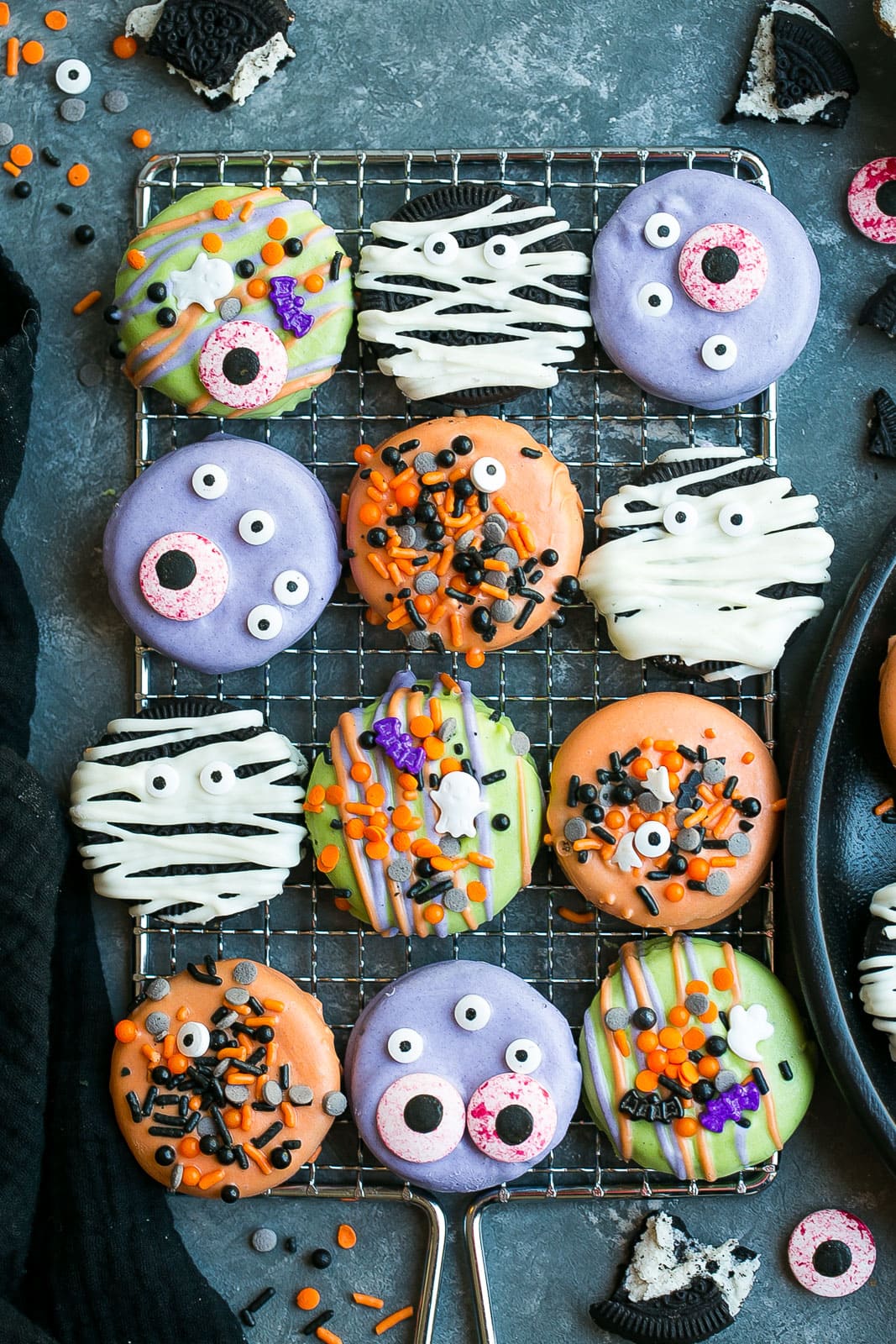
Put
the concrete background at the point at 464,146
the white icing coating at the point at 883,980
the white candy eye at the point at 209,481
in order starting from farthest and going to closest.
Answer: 1. the concrete background at the point at 464,146
2. the white candy eye at the point at 209,481
3. the white icing coating at the point at 883,980

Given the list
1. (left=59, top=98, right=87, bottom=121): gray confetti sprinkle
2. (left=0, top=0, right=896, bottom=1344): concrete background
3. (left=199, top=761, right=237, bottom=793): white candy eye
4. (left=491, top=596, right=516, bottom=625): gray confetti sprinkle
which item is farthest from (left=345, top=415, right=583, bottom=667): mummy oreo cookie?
(left=59, top=98, right=87, bottom=121): gray confetti sprinkle

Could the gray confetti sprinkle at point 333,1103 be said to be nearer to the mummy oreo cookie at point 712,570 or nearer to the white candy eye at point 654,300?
the mummy oreo cookie at point 712,570

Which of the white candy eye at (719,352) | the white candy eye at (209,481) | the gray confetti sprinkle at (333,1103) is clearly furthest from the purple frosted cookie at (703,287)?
the gray confetti sprinkle at (333,1103)

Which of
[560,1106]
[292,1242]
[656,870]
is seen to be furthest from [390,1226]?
[656,870]

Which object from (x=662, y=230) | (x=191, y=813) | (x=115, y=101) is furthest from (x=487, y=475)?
(x=115, y=101)

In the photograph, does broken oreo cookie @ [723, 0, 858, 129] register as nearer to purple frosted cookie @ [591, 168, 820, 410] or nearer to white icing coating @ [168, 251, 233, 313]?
purple frosted cookie @ [591, 168, 820, 410]

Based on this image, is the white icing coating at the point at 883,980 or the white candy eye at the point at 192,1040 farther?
the white candy eye at the point at 192,1040

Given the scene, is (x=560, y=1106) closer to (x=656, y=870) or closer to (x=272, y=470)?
(x=656, y=870)
